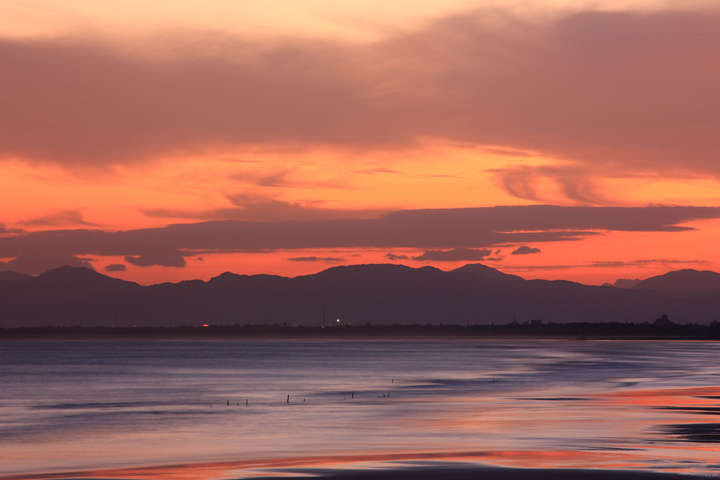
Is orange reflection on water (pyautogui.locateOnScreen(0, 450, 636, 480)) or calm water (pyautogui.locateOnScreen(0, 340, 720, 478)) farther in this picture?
calm water (pyautogui.locateOnScreen(0, 340, 720, 478))

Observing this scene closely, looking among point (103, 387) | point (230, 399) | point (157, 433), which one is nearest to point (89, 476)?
point (157, 433)

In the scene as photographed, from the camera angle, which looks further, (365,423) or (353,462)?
(365,423)

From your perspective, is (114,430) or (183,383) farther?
(183,383)

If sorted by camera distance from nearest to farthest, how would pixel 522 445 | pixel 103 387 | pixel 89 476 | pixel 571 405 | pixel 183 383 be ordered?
1. pixel 89 476
2. pixel 522 445
3. pixel 571 405
4. pixel 103 387
5. pixel 183 383

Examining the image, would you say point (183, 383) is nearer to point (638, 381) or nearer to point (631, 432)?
point (638, 381)

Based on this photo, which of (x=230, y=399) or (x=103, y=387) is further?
(x=103, y=387)

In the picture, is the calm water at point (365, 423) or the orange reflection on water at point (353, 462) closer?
the orange reflection on water at point (353, 462)

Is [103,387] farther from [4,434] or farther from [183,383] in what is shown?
[4,434]

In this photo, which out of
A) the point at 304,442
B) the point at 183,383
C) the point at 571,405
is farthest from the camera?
the point at 183,383

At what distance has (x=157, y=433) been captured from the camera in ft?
151

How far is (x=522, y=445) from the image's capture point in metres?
38.5

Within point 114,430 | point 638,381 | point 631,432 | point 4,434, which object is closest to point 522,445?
point 631,432

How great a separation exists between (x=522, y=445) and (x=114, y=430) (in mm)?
18723

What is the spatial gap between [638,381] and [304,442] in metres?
50.5
